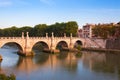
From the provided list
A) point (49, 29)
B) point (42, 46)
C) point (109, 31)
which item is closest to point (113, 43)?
point (109, 31)

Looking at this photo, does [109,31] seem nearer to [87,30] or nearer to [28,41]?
[87,30]

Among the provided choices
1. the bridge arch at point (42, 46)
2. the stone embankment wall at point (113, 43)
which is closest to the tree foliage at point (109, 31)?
the stone embankment wall at point (113, 43)

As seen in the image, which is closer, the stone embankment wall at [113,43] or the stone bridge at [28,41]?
the stone bridge at [28,41]

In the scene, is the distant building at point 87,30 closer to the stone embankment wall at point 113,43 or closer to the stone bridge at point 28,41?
the stone embankment wall at point 113,43

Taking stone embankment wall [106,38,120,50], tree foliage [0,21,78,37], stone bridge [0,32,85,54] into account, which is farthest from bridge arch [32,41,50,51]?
stone embankment wall [106,38,120,50]

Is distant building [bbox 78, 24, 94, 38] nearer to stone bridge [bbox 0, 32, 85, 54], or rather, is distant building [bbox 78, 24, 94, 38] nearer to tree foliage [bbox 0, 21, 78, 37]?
tree foliage [bbox 0, 21, 78, 37]

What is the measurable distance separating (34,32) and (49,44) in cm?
2238

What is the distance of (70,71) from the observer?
20766 mm

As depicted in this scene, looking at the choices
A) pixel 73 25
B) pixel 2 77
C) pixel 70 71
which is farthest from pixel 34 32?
pixel 2 77

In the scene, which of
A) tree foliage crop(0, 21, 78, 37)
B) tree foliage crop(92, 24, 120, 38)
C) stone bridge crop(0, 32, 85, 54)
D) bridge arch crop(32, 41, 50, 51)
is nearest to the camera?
stone bridge crop(0, 32, 85, 54)

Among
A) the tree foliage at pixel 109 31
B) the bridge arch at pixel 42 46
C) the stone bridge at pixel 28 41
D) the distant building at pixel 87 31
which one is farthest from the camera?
the distant building at pixel 87 31

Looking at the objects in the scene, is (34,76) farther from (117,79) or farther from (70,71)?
(117,79)

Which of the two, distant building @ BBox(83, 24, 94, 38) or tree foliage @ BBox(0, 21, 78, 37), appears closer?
tree foliage @ BBox(0, 21, 78, 37)

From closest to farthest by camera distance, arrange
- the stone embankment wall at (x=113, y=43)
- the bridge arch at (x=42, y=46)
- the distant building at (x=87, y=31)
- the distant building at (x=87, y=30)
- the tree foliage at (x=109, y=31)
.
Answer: the bridge arch at (x=42, y=46) → the stone embankment wall at (x=113, y=43) → the tree foliage at (x=109, y=31) → the distant building at (x=87, y=31) → the distant building at (x=87, y=30)
